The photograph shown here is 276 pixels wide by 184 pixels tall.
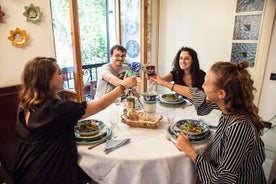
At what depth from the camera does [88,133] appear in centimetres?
121

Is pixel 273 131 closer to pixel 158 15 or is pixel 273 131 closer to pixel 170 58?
pixel 170 58

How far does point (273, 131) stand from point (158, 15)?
7.88 ft

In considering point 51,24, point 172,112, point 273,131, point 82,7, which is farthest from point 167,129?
point 82,7

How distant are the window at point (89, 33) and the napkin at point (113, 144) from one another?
151cm

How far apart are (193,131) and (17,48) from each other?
6.21 feet

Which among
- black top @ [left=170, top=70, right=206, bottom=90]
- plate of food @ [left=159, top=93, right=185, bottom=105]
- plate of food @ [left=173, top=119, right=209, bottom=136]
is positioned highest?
black top @ [left=170, top=70, right=206, bottom=90]

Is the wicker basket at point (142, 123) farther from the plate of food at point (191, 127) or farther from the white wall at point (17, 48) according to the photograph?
the white wall at point (17, 48)

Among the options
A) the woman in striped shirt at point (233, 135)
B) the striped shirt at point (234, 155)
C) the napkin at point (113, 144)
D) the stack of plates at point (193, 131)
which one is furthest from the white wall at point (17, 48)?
the striped shirt at point (234, 155)

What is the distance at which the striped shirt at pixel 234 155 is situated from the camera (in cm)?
96

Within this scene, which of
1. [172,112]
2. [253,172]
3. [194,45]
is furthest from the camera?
[194,45]

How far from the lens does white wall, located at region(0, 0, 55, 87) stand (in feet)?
6.48

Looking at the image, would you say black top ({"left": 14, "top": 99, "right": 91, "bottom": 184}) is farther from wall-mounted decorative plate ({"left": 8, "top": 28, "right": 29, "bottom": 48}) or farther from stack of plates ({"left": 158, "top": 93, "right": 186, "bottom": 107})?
wall-mounted decorative plate ({"left": 8, "top": 28, "right": 29, "bottom": 48})

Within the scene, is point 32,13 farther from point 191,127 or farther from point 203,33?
point 203,33

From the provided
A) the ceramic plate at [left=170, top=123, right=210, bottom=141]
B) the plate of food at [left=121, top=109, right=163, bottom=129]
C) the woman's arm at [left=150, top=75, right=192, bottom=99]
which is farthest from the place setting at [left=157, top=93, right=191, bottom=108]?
the ceramic plate at [left=170, top=123, right=210, bottom=141]
